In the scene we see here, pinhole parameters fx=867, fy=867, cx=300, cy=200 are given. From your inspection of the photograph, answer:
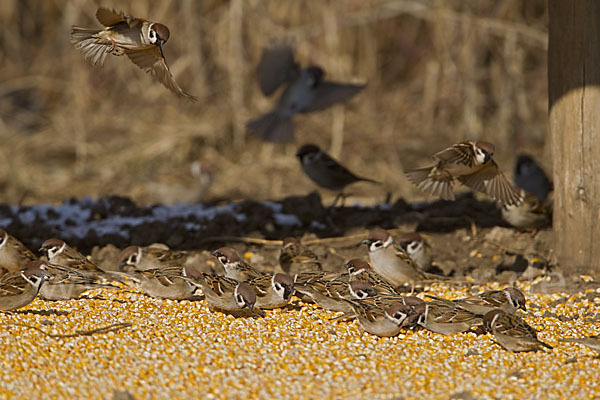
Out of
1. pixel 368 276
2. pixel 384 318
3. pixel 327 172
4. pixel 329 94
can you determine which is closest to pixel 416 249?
pixel 368 276

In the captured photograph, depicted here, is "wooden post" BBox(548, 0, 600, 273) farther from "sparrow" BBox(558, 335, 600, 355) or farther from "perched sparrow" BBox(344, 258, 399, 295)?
"sparrow" BBox(558, 335, 600, 355)

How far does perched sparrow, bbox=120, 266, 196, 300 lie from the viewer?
5258 mm

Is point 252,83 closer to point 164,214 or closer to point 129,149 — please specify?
point 129,149

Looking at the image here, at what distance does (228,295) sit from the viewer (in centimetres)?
498

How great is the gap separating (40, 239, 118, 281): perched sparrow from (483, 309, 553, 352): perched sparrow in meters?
2.53

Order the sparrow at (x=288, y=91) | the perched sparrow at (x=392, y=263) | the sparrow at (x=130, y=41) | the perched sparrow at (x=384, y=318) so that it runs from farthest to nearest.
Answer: the sparrow at (x=288, y=91)
the perched sparrow at (x=392, y=263)
the sparrow at (x=130, y=41)
the perched sparrow at (x=384, y=318)

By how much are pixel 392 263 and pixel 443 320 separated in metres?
1.08

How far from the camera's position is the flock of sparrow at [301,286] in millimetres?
4738

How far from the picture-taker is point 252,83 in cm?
1295

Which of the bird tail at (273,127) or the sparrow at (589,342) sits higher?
the bird tail at (273,127)

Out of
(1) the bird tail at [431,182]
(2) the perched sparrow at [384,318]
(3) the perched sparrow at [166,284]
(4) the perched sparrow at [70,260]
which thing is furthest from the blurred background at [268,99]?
(2) the perched sparrow at [384,318]

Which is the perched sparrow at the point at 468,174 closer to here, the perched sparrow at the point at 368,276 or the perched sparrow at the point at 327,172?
the perched sparrow at the point at 368,276

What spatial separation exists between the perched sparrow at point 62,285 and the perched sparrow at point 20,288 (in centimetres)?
12

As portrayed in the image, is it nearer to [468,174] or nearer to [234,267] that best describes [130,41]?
[234,267]
